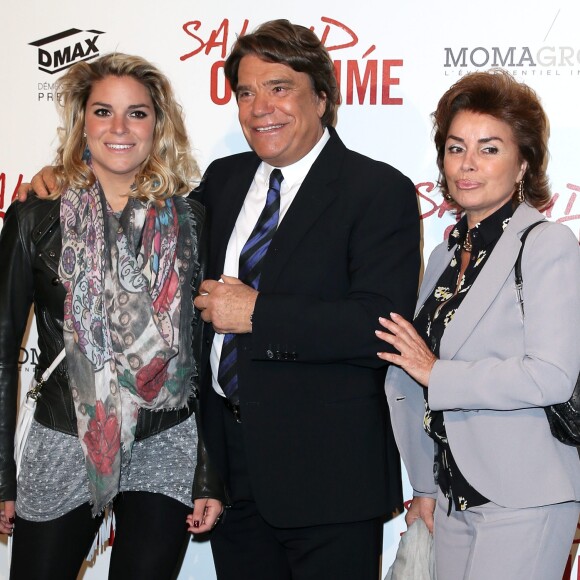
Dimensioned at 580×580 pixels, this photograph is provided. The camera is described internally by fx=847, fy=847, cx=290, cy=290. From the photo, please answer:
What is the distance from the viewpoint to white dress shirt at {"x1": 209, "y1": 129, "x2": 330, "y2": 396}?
2527mm

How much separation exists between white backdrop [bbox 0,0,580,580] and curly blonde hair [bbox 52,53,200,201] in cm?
68

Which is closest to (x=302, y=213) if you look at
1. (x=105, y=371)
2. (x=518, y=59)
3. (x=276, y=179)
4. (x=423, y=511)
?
(x=276, y=179)

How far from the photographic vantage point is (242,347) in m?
2.38

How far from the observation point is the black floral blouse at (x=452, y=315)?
2.20 m

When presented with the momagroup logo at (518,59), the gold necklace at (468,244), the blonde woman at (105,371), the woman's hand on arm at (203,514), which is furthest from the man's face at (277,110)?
the woman's hand on arm at (203,514)

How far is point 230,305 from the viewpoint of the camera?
2.33 metres

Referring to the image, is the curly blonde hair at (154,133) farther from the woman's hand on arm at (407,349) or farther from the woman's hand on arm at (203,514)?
the woman's hand on arm at (203,514)

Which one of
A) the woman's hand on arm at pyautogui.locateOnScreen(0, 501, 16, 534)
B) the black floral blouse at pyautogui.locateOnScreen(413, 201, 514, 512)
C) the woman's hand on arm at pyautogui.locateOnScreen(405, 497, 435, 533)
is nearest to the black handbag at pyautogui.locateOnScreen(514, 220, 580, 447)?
the black floral blouse at pyautogui.locateOnScreen(413, 201, 514, 512)

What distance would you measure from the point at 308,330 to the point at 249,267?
0.29 m

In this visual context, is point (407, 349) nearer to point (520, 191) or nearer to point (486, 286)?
point (486, 286)

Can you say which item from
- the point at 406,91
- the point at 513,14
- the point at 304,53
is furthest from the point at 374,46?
the point at 304,53

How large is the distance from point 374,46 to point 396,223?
1.01 meters

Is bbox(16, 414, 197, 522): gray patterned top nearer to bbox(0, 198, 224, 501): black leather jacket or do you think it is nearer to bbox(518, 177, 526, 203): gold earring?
bbox(0, 198, 224, 501): black leather jacket

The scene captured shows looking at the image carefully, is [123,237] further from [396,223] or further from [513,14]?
[513,14]
